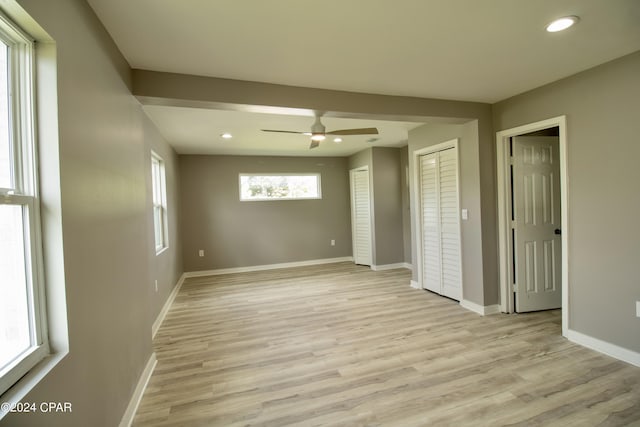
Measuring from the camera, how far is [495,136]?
135 inches

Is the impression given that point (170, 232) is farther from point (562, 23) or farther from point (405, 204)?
point (562, 23)

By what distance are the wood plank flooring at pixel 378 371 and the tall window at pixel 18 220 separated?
1.15m

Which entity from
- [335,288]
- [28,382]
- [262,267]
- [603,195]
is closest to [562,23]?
[603,195]

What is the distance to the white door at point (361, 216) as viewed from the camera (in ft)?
20.2

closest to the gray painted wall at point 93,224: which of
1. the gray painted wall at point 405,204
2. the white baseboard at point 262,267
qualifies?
the white baseboard at point 262,267

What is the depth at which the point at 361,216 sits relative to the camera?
6.36m

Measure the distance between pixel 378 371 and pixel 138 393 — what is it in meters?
1.75

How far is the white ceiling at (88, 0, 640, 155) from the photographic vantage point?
1664 mm

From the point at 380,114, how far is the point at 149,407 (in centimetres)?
308

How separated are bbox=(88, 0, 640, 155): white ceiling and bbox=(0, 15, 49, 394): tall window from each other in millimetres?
708

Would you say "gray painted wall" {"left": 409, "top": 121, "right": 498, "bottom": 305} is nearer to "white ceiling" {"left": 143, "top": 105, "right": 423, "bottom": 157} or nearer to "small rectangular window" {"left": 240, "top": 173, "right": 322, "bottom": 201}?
"white ceiling" {"left": 143, "top": 105, "right": 423, "bottom": 157}

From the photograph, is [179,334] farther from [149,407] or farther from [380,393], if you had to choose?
[380,393]

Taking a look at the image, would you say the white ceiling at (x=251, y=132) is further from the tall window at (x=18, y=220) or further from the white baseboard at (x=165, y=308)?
the white baseboard at (x=165, y=308)

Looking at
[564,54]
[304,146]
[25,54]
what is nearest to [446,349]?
[564,54]
